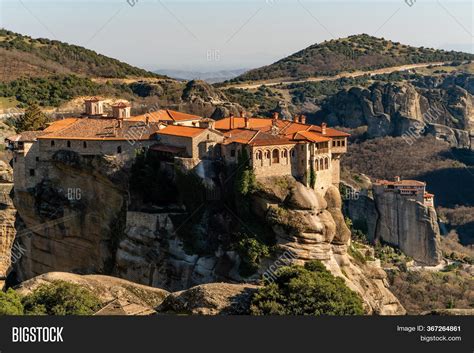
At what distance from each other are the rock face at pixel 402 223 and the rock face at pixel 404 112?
40.8 metres

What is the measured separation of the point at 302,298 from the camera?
26.4 meters

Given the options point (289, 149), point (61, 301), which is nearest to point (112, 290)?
point (61, 301)

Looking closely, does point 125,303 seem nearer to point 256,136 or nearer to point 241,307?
point 241,307

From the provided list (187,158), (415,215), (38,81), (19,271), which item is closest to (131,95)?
(38,81)

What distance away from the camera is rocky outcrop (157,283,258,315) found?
24.5m

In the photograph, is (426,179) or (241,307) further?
(426,179)

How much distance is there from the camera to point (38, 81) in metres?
91.1

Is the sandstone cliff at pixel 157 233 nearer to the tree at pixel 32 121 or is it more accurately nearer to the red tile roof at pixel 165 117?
the red tile roof at pixel 165 117

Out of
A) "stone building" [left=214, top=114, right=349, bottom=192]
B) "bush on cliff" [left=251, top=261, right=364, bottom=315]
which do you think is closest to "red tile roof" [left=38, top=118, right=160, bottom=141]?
"stone building" [left=214, top=114, right=349, bottom=192]

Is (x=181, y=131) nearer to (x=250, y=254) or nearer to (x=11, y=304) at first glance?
(x=250, y=254)

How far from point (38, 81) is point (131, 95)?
11413 millimetres

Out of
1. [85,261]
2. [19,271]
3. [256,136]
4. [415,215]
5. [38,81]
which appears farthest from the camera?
[38,81]

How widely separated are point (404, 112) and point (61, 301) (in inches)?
4400

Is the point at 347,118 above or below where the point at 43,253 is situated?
above
